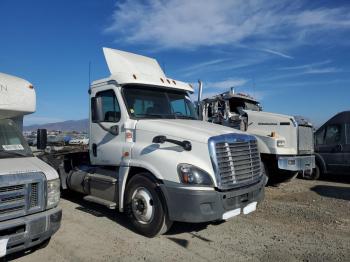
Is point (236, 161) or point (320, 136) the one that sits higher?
point (320, 136)

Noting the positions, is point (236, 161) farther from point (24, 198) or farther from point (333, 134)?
point (333, 134)

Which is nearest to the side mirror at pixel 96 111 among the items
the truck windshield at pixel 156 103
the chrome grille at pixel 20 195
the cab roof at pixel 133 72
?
the cab roof at pixel 133 72

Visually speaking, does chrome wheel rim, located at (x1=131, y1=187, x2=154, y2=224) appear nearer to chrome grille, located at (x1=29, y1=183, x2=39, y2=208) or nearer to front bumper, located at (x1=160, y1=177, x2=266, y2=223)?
front bumper, located at (x1=160, y1=177, x2=266, y2=223)

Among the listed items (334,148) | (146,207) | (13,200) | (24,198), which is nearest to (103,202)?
(146,207)

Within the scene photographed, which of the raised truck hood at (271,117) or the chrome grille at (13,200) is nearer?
the chrome grille at (13,200)

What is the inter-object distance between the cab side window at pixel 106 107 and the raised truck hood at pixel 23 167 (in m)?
2.07

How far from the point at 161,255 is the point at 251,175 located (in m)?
2.13

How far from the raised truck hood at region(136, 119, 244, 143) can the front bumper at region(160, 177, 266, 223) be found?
2.74ft

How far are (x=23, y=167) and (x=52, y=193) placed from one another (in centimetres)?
53

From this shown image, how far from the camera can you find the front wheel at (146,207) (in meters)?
6.19

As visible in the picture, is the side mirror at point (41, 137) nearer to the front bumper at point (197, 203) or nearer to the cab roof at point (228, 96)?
the front bumper at point (197, 203)

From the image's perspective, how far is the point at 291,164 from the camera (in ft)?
35.9

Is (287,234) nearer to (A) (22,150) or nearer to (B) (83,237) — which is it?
(B) (83,237)

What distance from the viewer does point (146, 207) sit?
645 centimetres
